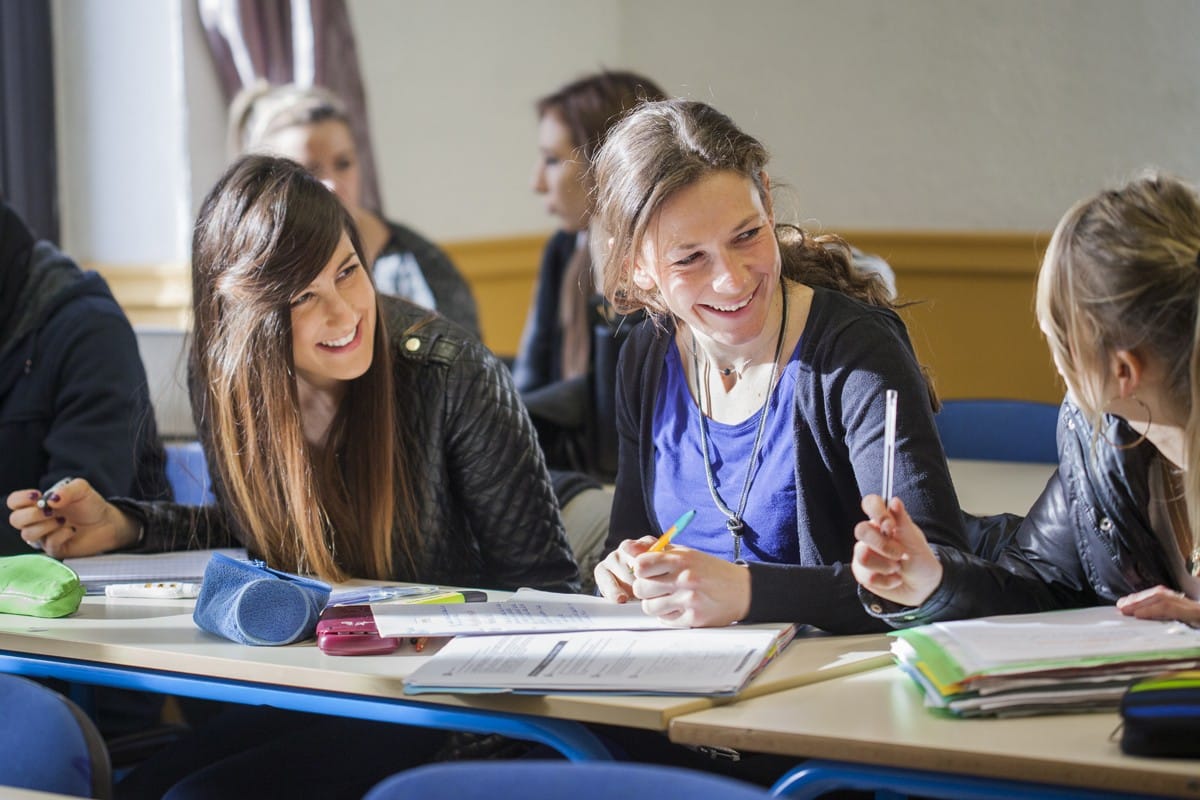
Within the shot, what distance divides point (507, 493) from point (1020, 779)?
3.38ft

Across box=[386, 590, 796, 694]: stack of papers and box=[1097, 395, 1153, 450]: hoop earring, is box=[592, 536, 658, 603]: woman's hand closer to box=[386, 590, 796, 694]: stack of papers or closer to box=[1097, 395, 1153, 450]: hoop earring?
box=[386, 590, 796, 694]: stack of papers

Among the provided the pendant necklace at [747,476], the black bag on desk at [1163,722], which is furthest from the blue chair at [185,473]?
the black bag on desk at [1163,722]

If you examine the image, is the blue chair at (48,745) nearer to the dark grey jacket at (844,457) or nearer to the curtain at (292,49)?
the dark grey jacket at (844,457)

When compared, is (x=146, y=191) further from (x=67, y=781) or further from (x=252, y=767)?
(x=67, y=781)

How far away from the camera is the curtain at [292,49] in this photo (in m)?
4.00

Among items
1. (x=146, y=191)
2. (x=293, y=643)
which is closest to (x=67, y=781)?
(x=293, y=643)

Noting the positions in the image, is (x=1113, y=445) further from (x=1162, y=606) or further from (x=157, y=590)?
(x=157, y=590)

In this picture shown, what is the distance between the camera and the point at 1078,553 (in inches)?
61.7

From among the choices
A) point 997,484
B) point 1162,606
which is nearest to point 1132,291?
point 1162,606

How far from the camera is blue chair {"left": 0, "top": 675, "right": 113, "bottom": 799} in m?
1.29

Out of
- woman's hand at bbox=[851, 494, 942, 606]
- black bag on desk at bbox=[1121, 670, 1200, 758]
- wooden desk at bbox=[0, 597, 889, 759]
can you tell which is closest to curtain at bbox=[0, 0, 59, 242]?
wooden desk at bbox=[0, 597, 889, 759]

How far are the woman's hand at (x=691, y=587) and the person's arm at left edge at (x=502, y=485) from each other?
19.6 inches

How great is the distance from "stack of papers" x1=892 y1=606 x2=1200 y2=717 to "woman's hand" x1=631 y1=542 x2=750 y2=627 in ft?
0.76

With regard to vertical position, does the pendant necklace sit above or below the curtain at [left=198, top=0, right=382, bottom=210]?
below
